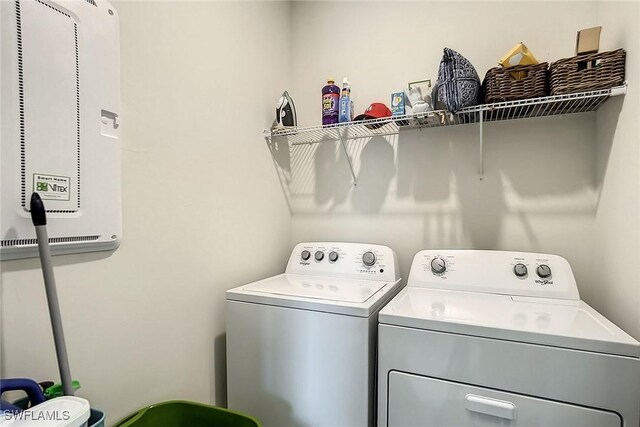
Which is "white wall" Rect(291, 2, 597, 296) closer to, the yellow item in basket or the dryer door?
→ the yellow item in basket

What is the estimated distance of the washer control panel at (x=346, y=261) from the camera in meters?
1.58

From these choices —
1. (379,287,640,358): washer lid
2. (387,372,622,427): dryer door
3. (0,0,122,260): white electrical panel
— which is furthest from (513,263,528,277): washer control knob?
(0,0,122,260): white electrical panel

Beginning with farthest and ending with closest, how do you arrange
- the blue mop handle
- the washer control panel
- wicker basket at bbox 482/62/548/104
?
the washer control panel
wicker basket at bbox 482/62/548/104
the blue mop handle

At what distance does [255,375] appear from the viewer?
1.30 meters

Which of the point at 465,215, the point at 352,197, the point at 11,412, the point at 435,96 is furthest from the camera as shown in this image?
the point at 352,197

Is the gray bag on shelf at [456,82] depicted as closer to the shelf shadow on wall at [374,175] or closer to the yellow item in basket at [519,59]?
the yellow item in basket at [519,59]

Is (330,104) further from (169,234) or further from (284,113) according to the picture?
(169,234)

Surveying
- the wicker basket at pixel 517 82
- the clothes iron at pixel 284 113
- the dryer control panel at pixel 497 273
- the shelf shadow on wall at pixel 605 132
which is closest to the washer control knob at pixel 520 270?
the dryer control panel at pixel 497 273

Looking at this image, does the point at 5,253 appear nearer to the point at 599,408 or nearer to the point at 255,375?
the point at 255,375

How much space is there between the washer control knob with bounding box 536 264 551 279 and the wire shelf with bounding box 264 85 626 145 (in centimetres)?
64

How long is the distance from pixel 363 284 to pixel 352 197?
0.57 metres

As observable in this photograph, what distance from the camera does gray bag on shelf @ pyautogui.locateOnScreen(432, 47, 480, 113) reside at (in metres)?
1.29

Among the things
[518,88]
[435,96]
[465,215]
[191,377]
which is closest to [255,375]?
[191,377]

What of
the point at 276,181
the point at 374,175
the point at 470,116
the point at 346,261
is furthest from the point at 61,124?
the point at 470,116
